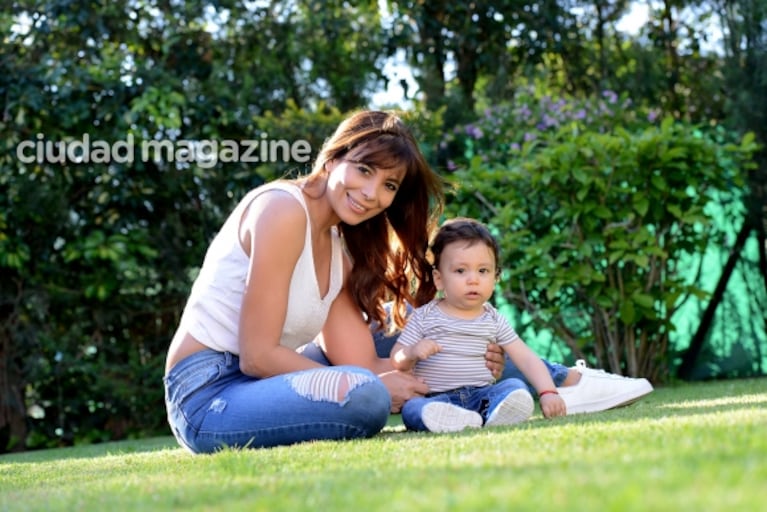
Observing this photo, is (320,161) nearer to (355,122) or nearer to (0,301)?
(355,122)

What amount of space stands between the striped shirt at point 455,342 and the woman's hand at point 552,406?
293 millimetres

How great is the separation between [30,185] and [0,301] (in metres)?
0.79

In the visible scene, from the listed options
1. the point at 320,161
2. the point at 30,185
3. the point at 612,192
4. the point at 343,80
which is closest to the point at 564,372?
the point at 320,161

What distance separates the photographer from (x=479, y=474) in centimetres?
194

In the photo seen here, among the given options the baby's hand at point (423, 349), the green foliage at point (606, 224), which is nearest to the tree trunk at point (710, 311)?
the green foliage at point (606, 224)

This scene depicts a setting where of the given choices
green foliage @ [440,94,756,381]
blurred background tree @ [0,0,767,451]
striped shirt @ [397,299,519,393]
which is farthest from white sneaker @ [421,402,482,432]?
blurred background tree @ [0,0,767,451]

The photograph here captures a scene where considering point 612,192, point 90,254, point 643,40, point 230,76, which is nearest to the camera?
point 612,192

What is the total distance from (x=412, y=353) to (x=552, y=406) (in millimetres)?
508

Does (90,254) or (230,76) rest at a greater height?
(230,76)

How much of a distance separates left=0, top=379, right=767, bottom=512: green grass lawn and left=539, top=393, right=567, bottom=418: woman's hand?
1.26ft

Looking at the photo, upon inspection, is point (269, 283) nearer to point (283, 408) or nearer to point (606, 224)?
point (283, 408)

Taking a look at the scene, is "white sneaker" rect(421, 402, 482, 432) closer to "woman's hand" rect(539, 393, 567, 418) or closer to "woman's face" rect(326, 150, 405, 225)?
"woman's hand" rect(539, 393, 567, 418)

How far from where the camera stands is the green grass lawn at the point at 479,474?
1.57 meters

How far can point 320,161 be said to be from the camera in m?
3.57
